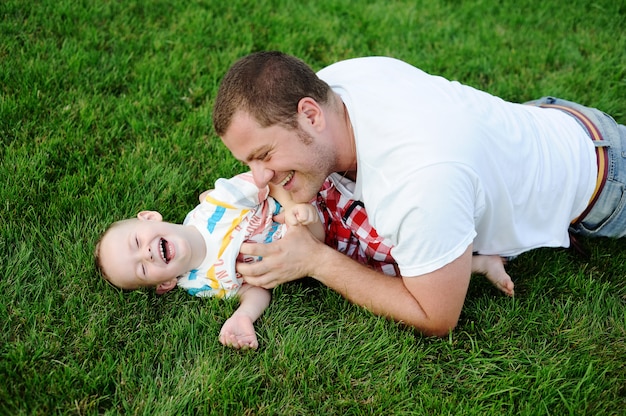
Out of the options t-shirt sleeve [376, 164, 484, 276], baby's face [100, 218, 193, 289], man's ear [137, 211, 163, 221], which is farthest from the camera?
man's ear [137, 211, 163, 221]

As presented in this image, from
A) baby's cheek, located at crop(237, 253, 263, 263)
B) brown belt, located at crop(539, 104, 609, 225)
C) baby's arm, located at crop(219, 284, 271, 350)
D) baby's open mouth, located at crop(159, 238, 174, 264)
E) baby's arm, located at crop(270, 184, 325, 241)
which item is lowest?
baby's arm, located at crop(219, 284, 271, 350)

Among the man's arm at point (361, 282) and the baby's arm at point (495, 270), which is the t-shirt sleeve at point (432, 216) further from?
the baby's arm at point (495, 270)

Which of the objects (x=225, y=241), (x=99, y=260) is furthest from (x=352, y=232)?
(x=99, y=260)

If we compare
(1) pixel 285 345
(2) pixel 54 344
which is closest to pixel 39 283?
(2) pixel 54 344

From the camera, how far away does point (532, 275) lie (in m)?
3.15

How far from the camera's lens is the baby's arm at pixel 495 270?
117 inches

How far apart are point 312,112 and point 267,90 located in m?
0.21

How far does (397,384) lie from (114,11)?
3652mm

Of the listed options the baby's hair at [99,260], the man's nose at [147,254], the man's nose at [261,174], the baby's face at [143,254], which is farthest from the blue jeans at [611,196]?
the baby's hair at [99,260]

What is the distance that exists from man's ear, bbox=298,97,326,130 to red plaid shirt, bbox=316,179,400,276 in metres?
0.53

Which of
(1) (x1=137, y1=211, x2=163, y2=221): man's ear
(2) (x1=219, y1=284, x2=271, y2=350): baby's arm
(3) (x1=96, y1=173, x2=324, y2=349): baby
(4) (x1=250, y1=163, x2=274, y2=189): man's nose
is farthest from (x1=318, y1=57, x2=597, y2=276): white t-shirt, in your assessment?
(1) (x1=137, y1=211, x2=163, y2=221): man's ear

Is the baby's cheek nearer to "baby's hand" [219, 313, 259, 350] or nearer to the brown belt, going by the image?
"baby's hand" [219, 313, 259, 350]

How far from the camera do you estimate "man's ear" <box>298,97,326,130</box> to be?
2.57m

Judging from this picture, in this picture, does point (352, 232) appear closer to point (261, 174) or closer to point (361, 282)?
point (361, 282)
